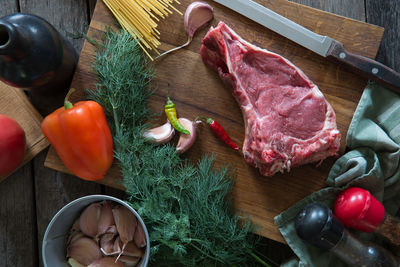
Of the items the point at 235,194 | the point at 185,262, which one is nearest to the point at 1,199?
the point at 185,262

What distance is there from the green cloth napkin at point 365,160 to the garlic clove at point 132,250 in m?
0.64

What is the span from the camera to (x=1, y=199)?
6.36ft

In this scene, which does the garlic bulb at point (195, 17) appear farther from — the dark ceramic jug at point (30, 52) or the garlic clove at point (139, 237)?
the garlic clove at point (139, 237)

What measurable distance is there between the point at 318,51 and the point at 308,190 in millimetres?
644

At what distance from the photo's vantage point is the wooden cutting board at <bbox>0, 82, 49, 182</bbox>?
1829mm

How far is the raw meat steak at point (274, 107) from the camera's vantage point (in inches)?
65.0

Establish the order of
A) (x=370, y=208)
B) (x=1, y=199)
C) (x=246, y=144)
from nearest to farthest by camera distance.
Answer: (x=370, y=208)
(x=246, y=144)
(x=1, y=199)

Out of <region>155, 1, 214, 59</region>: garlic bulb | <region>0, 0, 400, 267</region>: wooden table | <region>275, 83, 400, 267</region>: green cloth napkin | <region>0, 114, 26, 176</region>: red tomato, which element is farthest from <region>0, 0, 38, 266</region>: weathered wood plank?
<region>275, 83, 400, 267</region>: green cloth napkin

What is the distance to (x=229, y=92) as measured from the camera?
1.78 meters

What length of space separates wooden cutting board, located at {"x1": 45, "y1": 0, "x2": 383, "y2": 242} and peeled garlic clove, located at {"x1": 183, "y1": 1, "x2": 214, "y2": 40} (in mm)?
36

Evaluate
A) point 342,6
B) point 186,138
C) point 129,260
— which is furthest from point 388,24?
point 129,260

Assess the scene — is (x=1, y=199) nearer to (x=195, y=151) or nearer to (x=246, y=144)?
(x=195, y=151)

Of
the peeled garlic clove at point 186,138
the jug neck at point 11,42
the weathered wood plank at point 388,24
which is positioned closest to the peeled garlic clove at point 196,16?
the peeled garlic clove at point 186,138

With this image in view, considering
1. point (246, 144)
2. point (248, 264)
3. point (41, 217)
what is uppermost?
point (246, 144)
